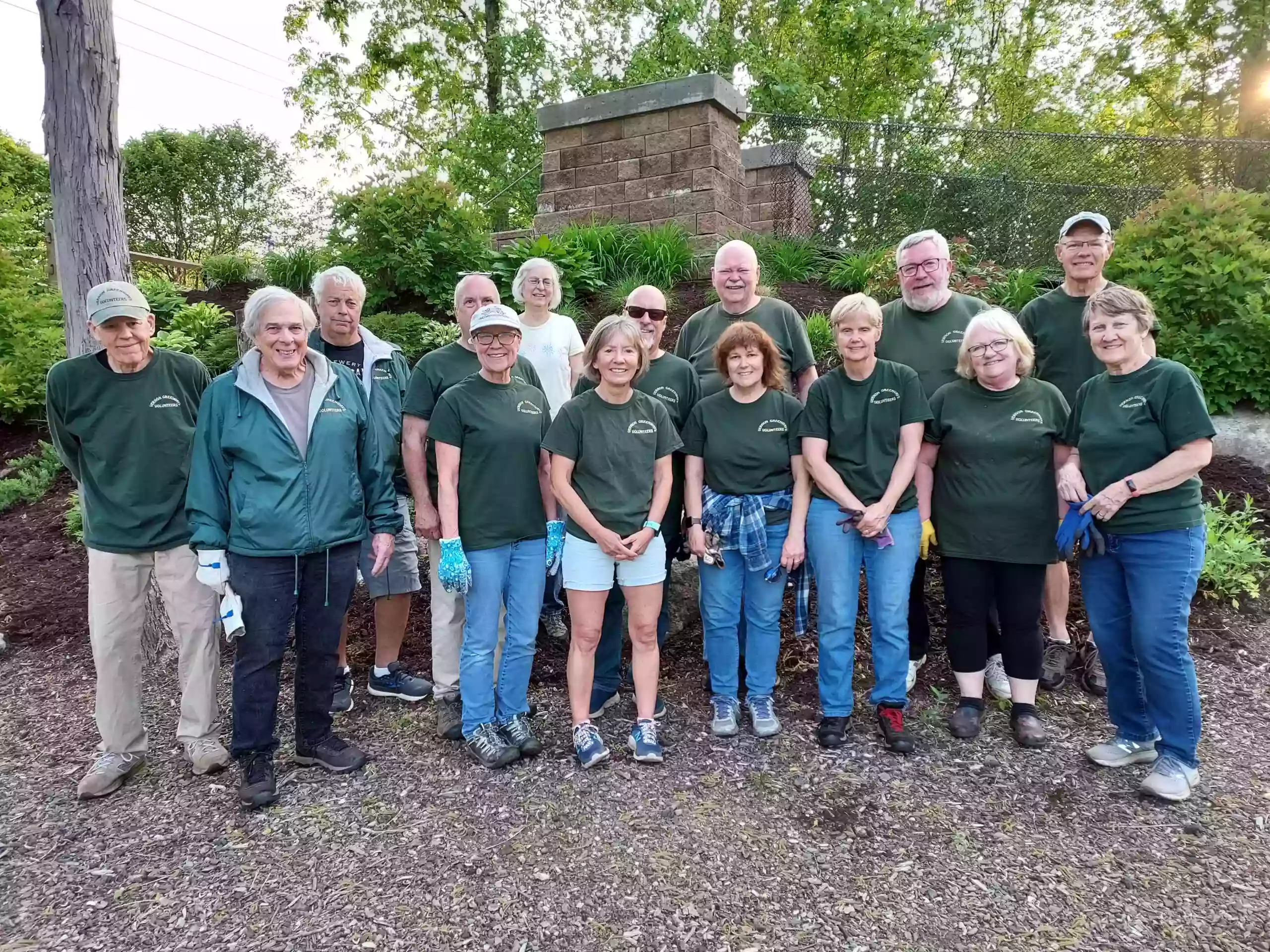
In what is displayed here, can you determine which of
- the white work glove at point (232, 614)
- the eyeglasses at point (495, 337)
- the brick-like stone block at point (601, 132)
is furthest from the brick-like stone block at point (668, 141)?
the white work glove at point (232, 614)

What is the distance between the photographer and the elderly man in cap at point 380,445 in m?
3.88

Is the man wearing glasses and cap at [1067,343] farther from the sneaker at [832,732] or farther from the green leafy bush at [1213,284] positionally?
the green leafy bush at [1213,284]

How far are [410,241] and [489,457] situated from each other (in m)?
5.55

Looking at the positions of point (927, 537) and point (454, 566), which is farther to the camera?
point (927, 537)

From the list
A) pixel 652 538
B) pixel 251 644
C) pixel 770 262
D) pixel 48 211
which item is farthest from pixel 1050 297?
pixel 48 211

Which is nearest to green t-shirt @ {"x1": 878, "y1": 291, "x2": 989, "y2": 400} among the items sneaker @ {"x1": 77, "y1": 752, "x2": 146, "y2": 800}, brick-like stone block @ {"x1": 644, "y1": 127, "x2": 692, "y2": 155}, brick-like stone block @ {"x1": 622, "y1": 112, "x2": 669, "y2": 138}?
sneaker @ {"x1": 77, "y1": 752, "x2": 146, "y2": 800}

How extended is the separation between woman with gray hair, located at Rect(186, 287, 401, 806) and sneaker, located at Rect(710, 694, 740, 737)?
1658mm

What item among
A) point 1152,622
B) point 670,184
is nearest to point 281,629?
point 1152,622

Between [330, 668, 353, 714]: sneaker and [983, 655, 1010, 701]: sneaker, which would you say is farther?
[330, 668, 353, 714]: sneaker

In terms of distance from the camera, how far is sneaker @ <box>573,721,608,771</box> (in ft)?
11.2

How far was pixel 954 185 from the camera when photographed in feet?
29.2

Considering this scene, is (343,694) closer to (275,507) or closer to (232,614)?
(232,614)

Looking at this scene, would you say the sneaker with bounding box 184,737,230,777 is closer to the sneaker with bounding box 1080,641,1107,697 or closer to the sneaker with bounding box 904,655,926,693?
the sneaker with bounding box 904,655,926,693

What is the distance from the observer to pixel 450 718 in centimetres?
375
